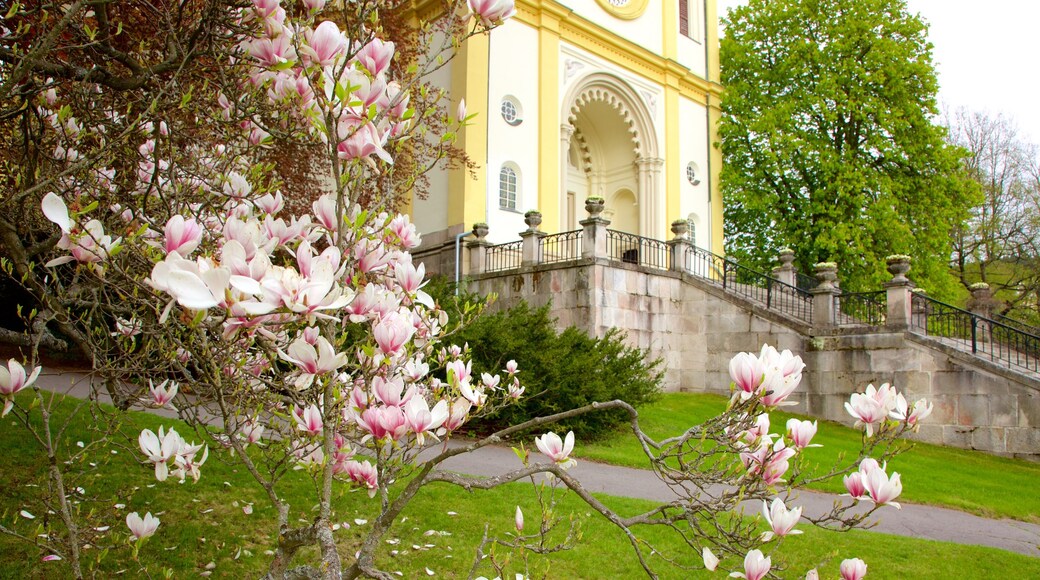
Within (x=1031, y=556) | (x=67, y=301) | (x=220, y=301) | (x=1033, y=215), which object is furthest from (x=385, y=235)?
(x=1033, y=215)

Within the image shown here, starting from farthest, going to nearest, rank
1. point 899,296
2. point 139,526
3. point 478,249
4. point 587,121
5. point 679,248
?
1. point 587,121
2. point 478,249
3. point 679,248
4. point 899,296
5. point 139,526

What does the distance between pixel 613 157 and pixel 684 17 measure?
610 centimetres

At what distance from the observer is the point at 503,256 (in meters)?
18.1

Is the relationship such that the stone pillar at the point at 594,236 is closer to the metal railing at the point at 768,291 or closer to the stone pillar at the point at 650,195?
the metal railing at the point at 768,291

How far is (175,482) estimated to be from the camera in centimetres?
640

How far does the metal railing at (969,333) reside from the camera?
13469 mm

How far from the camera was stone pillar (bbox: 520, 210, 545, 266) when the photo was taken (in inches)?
655

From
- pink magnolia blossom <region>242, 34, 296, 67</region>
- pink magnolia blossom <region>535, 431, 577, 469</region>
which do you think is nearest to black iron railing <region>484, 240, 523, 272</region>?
pink magnolia blossom <region>242, 34, 296, 67</region>

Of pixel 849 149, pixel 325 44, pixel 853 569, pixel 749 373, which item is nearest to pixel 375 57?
pixel 325 44

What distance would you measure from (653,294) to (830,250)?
8.88 metres

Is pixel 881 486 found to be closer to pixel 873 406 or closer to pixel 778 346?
pixel 873 406

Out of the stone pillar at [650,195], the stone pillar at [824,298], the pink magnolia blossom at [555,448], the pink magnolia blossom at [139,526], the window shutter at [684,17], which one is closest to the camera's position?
the pink magnolia blossom at [555,448]

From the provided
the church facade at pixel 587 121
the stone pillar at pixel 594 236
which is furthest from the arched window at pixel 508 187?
the stone pillar at pixel 594 236

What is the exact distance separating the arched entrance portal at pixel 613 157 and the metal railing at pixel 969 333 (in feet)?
34.6
